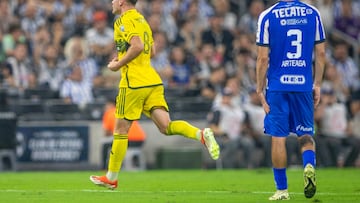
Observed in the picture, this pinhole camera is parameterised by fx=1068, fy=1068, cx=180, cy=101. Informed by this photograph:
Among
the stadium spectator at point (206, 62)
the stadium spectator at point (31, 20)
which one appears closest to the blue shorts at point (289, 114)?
the stadium spectator at point (206, 62)

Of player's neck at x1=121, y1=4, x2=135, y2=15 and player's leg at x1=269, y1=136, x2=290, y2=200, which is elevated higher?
player's neck at x1=121, y1=4, x2=135, y2=15

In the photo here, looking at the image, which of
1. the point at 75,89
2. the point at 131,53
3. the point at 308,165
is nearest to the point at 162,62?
the point at 75,89

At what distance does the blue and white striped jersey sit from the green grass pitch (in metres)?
1.34

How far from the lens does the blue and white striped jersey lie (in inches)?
469

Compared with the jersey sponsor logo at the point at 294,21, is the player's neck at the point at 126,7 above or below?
above

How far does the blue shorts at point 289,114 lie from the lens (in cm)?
1190

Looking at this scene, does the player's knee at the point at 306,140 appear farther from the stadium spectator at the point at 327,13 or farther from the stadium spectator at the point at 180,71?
the stadium spectator at the point at 327,13

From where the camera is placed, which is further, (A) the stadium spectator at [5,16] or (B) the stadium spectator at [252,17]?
(B) the stadium spectator at [252,17]

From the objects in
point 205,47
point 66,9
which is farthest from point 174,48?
point 66,9

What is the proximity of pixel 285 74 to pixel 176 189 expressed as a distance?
3116 millimetres

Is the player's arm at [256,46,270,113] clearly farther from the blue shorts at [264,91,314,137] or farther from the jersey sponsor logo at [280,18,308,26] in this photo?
the jersey sponsor logo at [280,18,308,26]

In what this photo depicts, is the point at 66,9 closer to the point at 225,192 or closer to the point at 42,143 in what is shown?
the point at 42,143

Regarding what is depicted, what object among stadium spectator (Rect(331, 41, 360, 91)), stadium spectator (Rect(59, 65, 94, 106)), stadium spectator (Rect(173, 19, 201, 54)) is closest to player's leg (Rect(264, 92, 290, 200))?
stadium spectator (Rect(59, 65, 94, 106))

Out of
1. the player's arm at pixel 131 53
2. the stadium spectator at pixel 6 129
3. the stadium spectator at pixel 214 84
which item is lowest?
the stadium spectator at pixel 6 129
